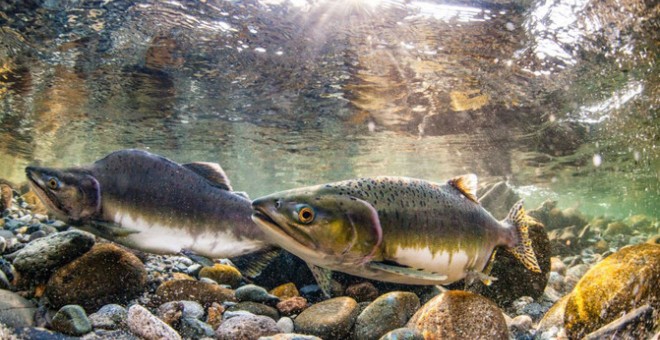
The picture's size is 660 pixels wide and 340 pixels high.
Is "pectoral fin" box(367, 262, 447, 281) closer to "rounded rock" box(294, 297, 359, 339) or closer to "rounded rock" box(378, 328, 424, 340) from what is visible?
"rounded rock" box(378, 328, 424, 340)

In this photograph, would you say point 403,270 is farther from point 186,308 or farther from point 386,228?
point 186,308

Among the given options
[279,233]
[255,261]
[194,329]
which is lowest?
[194,329]

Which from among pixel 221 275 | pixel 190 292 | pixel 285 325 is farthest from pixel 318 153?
pixel 285 325

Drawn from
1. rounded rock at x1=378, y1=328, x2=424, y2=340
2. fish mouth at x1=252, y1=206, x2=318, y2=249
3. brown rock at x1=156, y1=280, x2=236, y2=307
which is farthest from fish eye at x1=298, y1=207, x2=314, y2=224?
brown rock at x1=156, y1=280, x2=236, y2=307

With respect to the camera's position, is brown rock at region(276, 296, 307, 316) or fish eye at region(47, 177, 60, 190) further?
brown rock at region(276, 296, 307, 316)

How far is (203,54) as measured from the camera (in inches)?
391

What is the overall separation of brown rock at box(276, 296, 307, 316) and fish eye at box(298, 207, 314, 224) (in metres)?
2.22

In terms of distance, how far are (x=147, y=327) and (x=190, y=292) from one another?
123 centimetres

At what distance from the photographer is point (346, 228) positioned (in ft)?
9.67

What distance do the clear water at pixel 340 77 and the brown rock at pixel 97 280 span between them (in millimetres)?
5444

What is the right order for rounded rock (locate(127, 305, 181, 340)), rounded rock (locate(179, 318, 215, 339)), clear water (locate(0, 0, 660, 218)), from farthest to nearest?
clear water (locate(0, 0, 660, 218))
rounded rock (locate(179, 318, 215, 339))
rounded rock (locate(127, 305, 181, 340))

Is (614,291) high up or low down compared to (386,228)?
down

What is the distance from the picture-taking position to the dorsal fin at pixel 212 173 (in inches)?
159

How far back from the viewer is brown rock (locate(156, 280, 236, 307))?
14.7ft
